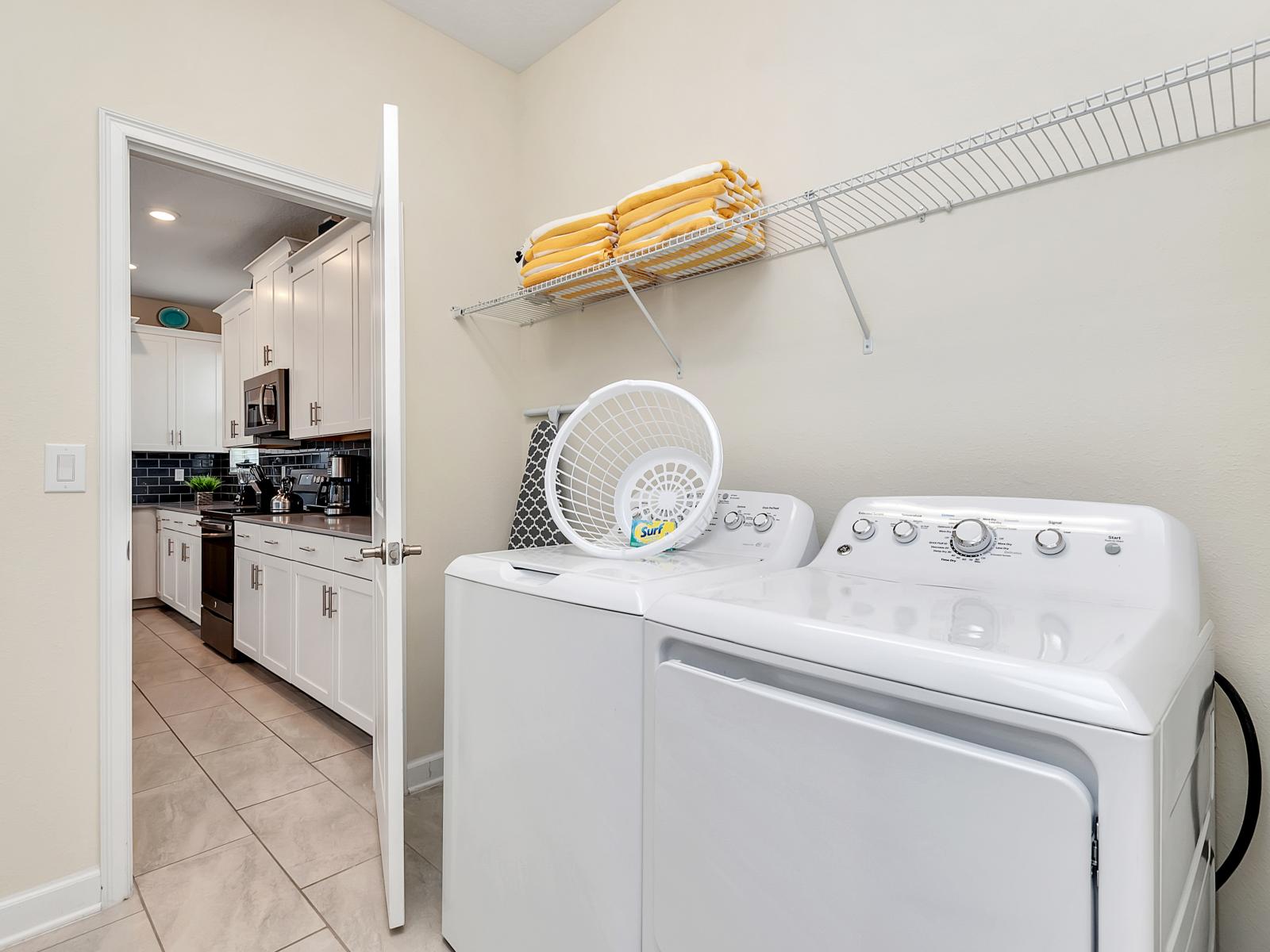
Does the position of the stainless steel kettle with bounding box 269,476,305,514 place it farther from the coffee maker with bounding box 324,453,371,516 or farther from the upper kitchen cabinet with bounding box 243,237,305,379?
the upper kitchen cabinet with bounding box 243,237,305,379

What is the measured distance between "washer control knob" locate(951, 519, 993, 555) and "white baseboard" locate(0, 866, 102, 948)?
2.20 metres

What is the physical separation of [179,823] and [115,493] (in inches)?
43.8

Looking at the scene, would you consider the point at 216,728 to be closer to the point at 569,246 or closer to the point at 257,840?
the point at 257,840

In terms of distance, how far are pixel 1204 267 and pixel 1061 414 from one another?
33cm

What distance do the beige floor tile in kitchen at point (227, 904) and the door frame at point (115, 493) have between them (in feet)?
0.42

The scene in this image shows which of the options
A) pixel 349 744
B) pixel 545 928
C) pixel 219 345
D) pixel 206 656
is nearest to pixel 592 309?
pixel 545 928

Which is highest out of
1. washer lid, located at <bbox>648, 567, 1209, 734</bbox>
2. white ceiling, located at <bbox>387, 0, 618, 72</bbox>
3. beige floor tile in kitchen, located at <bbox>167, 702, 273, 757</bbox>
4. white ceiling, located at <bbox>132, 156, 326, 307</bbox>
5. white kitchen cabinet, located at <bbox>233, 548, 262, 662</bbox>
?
white ceiling, located at <bbox>387, 0, 618, 72</bbox>

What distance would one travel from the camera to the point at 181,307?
18.8 ft

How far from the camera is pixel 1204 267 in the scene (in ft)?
3.77

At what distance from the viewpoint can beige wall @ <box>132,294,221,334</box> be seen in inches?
217

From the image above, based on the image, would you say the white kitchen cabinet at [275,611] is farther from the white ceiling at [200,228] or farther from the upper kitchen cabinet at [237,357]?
the white ceiling at [200,228]

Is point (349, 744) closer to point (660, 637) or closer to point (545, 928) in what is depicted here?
point (545, 928)

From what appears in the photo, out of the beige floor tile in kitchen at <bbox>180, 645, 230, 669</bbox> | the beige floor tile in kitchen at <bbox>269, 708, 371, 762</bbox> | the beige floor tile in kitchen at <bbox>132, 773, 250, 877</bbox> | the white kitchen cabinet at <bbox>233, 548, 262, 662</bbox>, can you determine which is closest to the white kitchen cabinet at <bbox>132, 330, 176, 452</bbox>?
the beige floor tile in kitchen at <bbox>180, 645, 230, 669</bbox>

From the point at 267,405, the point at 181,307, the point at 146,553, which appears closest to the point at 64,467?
the point at 267,405
